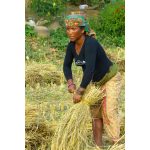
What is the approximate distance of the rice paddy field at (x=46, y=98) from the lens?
2799 mm

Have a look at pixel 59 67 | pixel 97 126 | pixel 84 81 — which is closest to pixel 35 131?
pixel 97 126

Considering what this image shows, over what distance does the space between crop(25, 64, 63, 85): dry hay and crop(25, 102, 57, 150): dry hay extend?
6.36ft

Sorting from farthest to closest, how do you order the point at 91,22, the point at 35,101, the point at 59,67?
the point at 91,22
the point at 59,67
the point at 35,101

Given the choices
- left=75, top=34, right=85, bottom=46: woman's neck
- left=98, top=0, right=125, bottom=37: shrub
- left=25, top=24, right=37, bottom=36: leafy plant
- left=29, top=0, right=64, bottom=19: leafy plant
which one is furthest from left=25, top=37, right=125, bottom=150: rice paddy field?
left=98, top=0, right=125, bottom=37: shrub

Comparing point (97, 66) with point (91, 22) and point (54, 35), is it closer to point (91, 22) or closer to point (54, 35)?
point (54, 35)

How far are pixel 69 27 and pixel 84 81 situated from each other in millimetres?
553

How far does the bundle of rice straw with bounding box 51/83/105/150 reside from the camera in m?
2.35

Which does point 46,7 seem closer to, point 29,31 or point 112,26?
point 29,31

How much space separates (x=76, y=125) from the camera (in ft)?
7.77

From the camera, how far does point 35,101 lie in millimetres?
4078

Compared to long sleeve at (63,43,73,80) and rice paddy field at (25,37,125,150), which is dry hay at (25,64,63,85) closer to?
rice paddy field at (25,37,125,150)

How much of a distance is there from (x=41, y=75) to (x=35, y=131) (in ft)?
7.69

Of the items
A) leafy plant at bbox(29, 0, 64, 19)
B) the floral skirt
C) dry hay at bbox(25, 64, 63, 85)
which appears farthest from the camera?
leafy plant at bbox(29, 0, 64, 19)

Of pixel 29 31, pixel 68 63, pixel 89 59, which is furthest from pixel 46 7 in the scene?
pixel 89 59
